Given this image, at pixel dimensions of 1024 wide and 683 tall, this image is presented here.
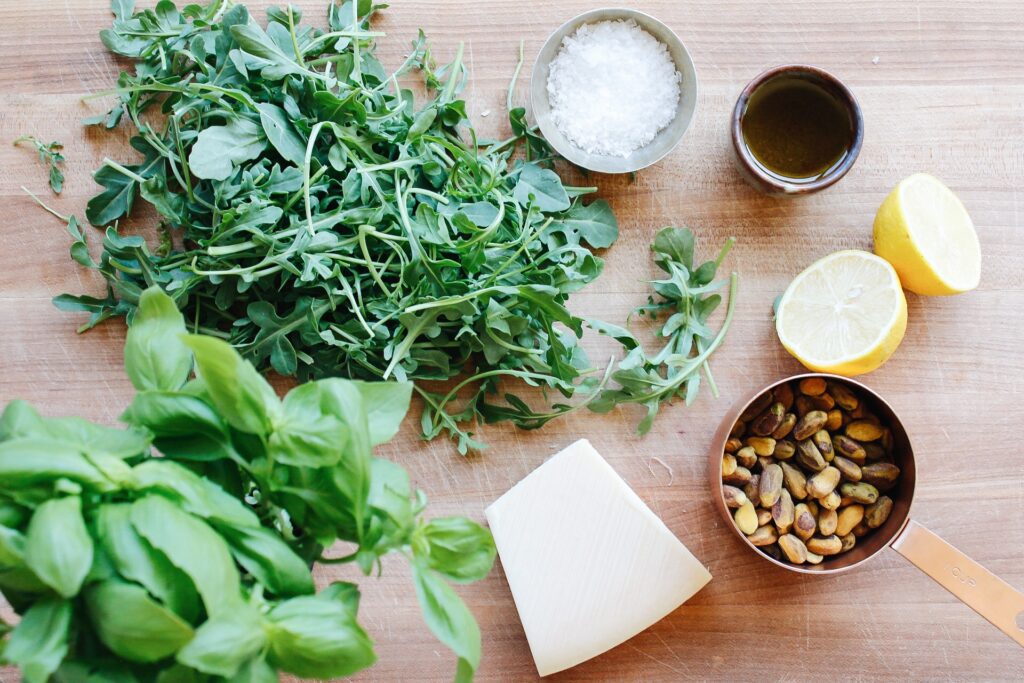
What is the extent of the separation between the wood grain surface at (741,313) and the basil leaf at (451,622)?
1.39 feet

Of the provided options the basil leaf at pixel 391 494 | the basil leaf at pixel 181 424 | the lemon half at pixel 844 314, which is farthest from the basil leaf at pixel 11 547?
the lemon half at pixel 844 314

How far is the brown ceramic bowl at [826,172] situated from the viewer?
1.05m

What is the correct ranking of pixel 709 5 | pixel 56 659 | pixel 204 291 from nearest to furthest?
pixel 56 659
pixel 204 291
pixel 709 5

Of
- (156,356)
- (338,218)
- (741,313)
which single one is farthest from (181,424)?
(741,313)

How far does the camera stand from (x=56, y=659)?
562 millimetres

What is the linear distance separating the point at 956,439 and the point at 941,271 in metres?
0.25

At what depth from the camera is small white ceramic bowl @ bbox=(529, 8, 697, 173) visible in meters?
1.07

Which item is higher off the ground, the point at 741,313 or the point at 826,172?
the point at 826,172

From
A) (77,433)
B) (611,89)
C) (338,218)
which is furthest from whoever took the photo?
(611,89)

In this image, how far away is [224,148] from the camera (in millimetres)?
967

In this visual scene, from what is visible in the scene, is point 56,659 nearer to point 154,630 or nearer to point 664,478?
point 154,630

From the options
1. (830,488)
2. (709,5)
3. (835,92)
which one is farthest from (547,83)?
(830,488)

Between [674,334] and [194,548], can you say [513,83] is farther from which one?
[194,548]

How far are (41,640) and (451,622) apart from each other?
0.29 m
